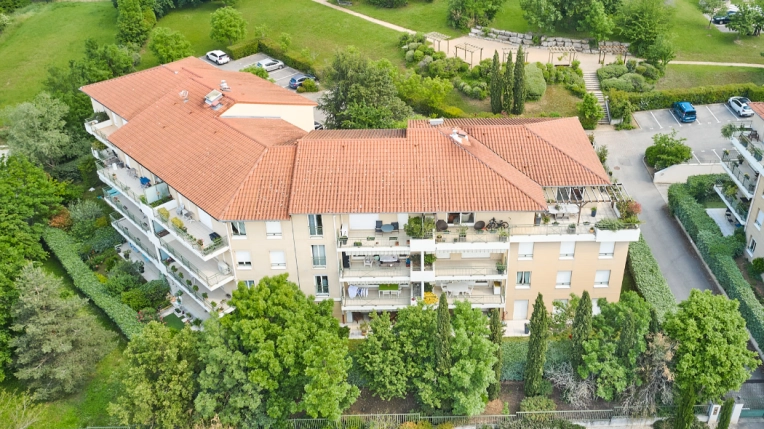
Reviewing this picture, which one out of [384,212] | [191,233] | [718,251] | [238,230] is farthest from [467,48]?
[191,233]

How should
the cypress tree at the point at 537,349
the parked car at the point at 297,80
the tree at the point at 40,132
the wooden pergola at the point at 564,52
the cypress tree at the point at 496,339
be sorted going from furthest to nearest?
the parked car at the point at 297,80 → the wooden pergola at the point at 564,52 → the tree at the point at 40,132 → the cypress tree at the point at 496,339 → the cypress tree at the point at 537,349

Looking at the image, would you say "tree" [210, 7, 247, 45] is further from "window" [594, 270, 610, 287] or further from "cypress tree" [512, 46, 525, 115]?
"window" [594, 270, 610, 287]

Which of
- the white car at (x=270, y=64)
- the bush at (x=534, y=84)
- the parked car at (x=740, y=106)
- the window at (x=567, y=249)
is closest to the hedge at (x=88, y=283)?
the window at (x=567, y=249)

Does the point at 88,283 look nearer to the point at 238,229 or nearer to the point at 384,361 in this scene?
the point at 238,229

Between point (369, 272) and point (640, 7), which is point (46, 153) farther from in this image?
point (640, 7)

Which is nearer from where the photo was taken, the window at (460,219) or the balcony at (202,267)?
the window at (460,219)

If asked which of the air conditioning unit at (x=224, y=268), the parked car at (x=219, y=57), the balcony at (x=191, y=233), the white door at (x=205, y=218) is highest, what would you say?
the white door at (x=205, y=218)

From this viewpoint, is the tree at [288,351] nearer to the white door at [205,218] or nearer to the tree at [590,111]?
the white door at [205,218]

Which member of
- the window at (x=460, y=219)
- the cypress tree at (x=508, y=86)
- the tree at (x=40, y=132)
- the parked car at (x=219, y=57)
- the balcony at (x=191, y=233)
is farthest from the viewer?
the parked car at (x=219, y=57)
